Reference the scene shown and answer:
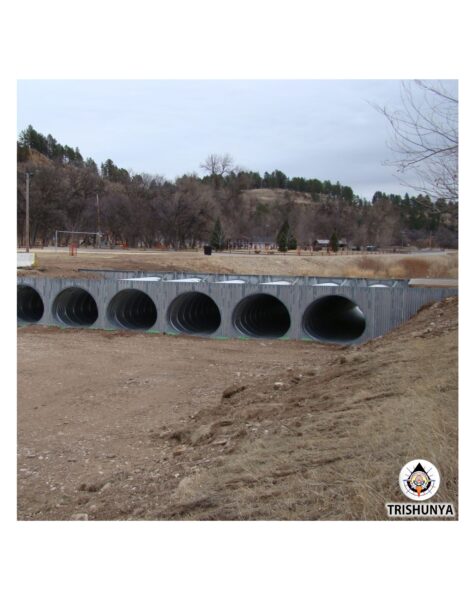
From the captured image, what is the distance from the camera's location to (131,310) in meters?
20.7

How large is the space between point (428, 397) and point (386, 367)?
9.04ft

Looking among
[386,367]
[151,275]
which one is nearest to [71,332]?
[151,275]

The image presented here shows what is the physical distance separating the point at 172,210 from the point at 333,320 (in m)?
35.9

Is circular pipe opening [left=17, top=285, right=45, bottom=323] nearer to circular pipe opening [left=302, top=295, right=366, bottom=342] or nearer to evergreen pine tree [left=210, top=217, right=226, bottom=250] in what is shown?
circular pipe opening [left=302, top=295, right=366, bottom=342]

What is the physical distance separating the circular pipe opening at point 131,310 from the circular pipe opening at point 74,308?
1.25 meters

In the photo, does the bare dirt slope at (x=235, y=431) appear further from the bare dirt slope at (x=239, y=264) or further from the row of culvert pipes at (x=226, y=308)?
the bare dirt slope at (x=239, y=264)

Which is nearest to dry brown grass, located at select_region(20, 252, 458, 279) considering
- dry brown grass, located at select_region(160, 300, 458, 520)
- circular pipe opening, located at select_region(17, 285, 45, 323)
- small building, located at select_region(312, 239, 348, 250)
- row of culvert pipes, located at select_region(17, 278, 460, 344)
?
circular pipe opening, located at select_region(17, 285, 45, 323)

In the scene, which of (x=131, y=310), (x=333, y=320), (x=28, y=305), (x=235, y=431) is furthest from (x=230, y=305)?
(x=235, y=431)

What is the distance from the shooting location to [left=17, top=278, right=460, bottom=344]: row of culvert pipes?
15258mm

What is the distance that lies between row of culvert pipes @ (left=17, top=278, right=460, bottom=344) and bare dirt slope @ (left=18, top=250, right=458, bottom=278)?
3.66 metres

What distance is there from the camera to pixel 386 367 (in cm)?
835

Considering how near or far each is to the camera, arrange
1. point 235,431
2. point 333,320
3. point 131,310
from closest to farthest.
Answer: point 235,431 < point 333,320 < point 131,310

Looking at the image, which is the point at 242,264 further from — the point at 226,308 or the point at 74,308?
the point at 226,308

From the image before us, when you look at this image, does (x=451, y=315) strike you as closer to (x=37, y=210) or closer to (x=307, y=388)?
(x=307, y=388)
